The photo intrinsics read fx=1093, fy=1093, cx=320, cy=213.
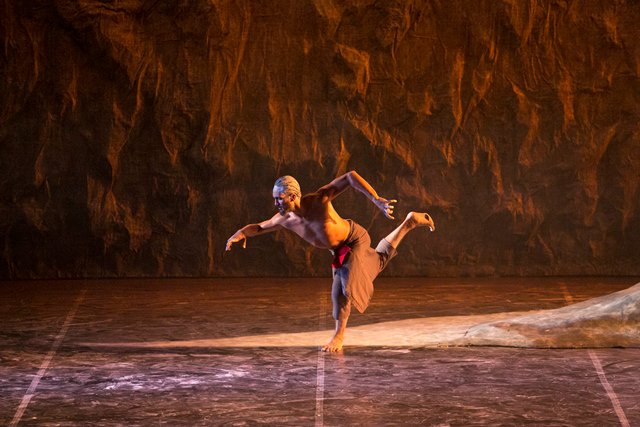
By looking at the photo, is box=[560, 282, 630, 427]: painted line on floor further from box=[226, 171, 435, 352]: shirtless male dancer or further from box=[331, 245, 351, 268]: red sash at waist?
box=[331, 245, 351, 268]: red sash at waist

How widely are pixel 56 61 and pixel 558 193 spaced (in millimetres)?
4593

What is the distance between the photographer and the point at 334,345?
6.08m

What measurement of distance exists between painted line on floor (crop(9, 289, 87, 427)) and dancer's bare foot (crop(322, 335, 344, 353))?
4.96 ft

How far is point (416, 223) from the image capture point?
253 inches

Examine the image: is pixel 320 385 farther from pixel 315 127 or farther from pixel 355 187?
pixel 315 127

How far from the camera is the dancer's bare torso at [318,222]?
6.28 metres

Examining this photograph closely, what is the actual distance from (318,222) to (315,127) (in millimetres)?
3514

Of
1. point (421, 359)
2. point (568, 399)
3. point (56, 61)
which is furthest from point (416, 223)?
point (56, 61)

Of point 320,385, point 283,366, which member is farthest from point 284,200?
point 320,385

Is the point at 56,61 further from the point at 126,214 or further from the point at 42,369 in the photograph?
the point at 42,369

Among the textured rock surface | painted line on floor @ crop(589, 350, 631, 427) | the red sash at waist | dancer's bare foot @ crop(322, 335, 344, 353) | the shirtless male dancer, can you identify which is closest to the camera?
painted line on floor @ crop(589, 350, 631, 427)

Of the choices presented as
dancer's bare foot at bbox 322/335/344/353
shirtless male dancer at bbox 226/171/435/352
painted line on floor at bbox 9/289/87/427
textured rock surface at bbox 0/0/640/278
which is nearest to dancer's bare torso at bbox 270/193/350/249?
shirtless male dancer at bbox 226/171/435/352

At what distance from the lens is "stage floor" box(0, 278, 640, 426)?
15.2 ft

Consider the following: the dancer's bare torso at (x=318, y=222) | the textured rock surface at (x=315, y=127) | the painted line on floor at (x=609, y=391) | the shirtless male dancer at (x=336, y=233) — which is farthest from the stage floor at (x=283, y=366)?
the textured rock surface at (x=315, y=127)
